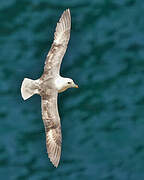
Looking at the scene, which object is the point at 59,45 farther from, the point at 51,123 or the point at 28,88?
the point at 51,123

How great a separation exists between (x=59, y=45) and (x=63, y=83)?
1.40 m

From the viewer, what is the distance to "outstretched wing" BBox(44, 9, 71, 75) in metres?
21.0

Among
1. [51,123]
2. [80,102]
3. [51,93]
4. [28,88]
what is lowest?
[51,123]

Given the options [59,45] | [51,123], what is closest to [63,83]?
[51,123]

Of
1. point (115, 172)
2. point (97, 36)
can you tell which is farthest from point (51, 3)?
point (115, 172)

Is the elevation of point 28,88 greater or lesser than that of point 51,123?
greater

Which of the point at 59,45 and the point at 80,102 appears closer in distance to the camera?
the point at 59,45

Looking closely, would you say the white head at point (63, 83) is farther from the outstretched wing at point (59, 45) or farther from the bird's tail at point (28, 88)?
the bird's tail at point (28, 88)

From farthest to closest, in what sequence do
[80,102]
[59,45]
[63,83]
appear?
[80,102] < [59,45] < [63,83]

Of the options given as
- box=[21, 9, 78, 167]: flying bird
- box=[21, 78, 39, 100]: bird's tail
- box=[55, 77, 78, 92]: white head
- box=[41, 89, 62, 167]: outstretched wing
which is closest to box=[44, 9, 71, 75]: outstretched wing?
box=[21, 9, 78, 167]: flying bird

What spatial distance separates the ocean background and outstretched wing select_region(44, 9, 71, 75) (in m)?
0.91

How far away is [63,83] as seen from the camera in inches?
810

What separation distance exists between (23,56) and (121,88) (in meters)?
2.44

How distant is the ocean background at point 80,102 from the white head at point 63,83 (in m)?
1.45
